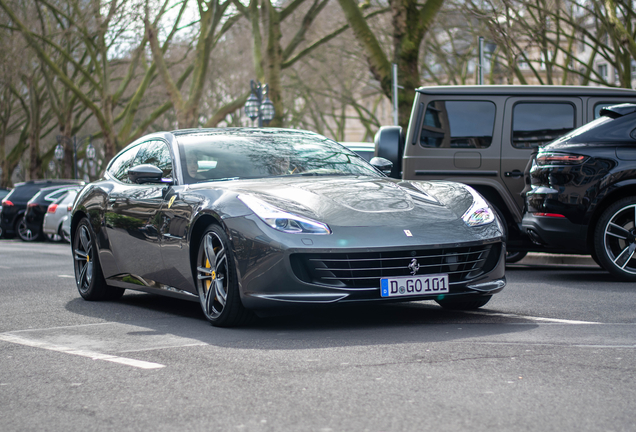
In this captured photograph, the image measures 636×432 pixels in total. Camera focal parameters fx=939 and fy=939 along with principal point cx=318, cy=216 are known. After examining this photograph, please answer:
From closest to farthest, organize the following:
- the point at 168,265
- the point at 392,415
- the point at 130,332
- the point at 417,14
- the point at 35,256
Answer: the point at 392,415 → the point at 130,332 → the point at 168,265 → the point at 35,256 → the point at 417,14

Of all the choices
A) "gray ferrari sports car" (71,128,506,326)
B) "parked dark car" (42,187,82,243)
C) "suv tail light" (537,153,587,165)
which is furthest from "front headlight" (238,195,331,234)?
"parked dark car" (42,187,82,243)

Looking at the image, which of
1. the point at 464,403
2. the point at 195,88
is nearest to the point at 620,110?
the point at 464,403

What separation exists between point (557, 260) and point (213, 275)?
20.8ft

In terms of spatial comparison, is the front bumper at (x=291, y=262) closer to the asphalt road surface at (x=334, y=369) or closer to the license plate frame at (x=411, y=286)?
the license plate frame at (x=411, y=286)

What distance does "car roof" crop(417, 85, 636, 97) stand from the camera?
9.95 m

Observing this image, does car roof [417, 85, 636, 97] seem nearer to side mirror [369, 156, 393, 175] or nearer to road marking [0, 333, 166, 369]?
side mirror [369, 156, 393, 175]

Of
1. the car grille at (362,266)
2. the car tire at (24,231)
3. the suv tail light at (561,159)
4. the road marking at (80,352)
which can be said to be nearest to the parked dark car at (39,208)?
the car tire at (24,231)

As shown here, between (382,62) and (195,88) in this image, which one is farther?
(195,88)

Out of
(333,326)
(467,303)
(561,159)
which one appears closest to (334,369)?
(333,326)

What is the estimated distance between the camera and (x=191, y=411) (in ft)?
12.8

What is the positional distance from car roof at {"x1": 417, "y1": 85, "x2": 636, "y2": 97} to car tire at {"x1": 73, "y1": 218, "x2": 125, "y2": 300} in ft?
12.6

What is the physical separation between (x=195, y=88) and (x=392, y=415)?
2447 centimetres

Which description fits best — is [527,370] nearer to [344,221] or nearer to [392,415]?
[392,415]

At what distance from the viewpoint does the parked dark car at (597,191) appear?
28.0 ft
